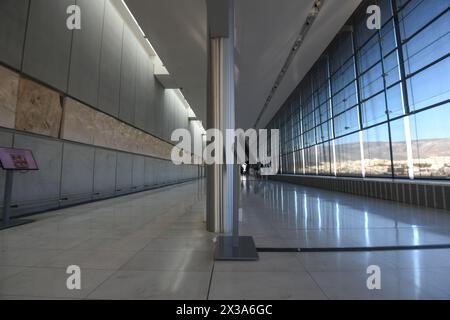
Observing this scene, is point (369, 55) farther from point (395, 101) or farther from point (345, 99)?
point (395, 101)

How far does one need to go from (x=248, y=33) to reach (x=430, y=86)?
273 inches

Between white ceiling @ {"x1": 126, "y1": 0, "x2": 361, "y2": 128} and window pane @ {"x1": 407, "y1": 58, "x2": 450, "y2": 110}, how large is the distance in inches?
176

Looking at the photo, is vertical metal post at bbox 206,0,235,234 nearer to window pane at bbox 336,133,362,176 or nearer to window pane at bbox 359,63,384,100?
window pane at bbox 359,63,384,100

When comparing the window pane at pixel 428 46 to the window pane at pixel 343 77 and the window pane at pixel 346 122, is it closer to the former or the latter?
the window pane at pixel 346 122

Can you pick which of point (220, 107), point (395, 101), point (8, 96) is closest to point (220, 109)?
point (220, 107)

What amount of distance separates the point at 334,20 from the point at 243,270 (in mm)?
11939

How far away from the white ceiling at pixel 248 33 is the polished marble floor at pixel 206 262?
7689 millimetres

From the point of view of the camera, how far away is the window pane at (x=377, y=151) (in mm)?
9664

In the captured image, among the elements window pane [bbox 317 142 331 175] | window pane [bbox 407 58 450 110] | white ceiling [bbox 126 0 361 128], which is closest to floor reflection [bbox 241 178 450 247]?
window pane [bbox 407 58 450 110]

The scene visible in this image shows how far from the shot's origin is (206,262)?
3012mm

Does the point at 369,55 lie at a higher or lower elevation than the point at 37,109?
higher

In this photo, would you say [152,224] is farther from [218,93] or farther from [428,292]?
[428,292]

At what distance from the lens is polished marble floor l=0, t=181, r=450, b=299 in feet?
7.26

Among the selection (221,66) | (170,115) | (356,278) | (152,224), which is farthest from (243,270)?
(170,115)
